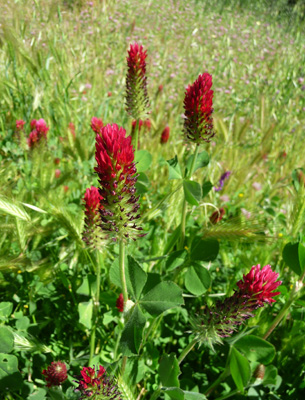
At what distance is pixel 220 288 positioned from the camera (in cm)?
190

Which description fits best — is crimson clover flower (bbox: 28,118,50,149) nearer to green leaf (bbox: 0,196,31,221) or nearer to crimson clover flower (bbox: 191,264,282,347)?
green leaf (bbox: 0,196,31,221)

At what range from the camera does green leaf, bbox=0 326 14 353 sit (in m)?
1.07

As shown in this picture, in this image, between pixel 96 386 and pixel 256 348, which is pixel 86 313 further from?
pixel 256 348

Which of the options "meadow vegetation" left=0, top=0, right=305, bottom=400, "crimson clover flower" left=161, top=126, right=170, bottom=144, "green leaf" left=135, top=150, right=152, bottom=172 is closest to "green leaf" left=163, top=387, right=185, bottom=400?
"meadow vegetation" left=0, top=0, right=305, bottom=400

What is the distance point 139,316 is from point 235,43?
7659 millimetres

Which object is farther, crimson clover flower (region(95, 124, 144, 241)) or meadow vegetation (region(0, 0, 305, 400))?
meadow vegetation (region(0, 0, 305, 400))

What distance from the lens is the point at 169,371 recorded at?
1.05 metres

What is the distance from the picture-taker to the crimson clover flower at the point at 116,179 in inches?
31.4

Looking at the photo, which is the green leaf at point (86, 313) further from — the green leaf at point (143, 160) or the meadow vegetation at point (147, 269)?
the green leaf at point (143, 160)

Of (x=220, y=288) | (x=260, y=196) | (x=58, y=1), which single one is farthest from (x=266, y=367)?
(x=58, y=1)

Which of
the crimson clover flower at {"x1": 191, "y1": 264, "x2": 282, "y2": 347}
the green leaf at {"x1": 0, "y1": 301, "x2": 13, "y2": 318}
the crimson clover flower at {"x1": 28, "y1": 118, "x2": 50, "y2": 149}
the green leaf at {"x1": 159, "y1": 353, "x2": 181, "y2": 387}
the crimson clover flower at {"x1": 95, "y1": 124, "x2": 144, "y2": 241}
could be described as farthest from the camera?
the crimson clover flower at {"x1": 28, "y1": 118, "x2": 50, "y2": 149}

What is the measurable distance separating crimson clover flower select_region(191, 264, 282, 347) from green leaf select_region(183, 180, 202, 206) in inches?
11.4

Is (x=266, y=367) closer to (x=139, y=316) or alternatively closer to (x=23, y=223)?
(x=139, y=316)

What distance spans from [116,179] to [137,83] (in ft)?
2.68
